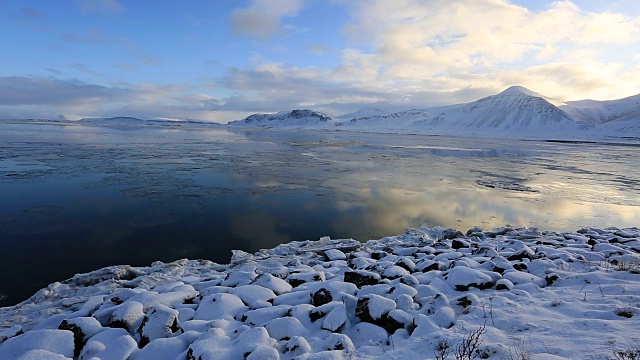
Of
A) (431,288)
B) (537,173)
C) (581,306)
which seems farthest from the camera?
(537,173)

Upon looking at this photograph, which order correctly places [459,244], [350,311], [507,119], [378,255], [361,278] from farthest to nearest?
[507,119] < [459,244] < [378,255] < [361,278] < [350,311]

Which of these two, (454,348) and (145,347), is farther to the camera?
(145,347)

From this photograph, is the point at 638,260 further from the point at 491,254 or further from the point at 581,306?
the point at 581,306

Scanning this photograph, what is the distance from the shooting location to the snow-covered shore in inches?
143

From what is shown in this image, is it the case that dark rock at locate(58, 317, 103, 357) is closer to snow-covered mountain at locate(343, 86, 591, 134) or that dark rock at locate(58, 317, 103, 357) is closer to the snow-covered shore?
the snow-covered shore

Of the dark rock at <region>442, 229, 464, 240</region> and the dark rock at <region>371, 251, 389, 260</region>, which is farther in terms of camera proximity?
the dark rock at <region>442, 229, 464, 240</region>

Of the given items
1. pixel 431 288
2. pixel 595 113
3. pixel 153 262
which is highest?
pixel 595 113

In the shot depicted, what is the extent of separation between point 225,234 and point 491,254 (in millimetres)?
6360

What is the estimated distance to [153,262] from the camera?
24.1 feet

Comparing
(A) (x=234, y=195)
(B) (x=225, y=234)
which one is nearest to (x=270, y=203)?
(A) (x=234, y=195)

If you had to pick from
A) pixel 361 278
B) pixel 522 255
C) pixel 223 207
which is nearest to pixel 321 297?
pixel 361 278

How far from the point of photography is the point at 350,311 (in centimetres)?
448

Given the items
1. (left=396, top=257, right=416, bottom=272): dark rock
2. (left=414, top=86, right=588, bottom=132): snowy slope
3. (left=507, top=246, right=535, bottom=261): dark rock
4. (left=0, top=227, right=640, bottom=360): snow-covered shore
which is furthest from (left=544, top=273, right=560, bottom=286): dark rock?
(left=414, top=86, right=588, bottom=132): snowy slope

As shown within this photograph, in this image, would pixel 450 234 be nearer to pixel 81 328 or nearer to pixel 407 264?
pixel 407 264
